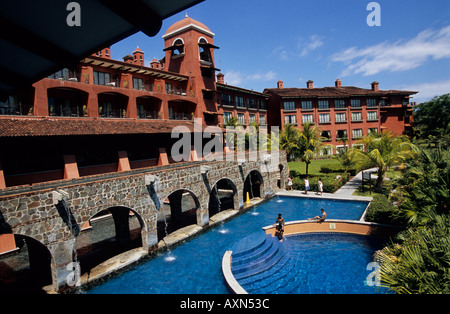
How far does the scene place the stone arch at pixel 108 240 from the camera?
1469 cm

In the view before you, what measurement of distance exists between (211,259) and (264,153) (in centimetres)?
1611

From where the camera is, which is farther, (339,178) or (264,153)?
(339,178)

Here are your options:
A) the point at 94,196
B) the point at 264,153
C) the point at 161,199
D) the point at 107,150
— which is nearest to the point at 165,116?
the point at 107,150

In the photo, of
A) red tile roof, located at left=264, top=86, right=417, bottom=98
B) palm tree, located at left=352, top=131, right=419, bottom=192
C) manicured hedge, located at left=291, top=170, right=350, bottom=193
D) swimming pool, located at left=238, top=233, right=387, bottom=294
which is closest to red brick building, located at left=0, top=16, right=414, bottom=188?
red tile roof, located at left=264, top=86, right=417, bottom=98

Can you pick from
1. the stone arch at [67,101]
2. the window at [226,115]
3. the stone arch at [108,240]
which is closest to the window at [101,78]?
the stone arch at [67,101]

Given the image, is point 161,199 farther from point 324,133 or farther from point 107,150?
point 324,133

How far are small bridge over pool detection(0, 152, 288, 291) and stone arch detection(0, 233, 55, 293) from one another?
5cm

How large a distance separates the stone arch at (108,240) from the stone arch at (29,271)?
5.12ft

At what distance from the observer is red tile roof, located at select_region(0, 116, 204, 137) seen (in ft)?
55.8

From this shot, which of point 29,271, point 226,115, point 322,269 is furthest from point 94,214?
point 226,115

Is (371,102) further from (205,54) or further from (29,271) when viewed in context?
(29,271)

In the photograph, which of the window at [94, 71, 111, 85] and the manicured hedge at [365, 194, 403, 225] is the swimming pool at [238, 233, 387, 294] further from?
the window at [94, 71, 111, 85]

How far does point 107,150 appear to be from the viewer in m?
22.2
